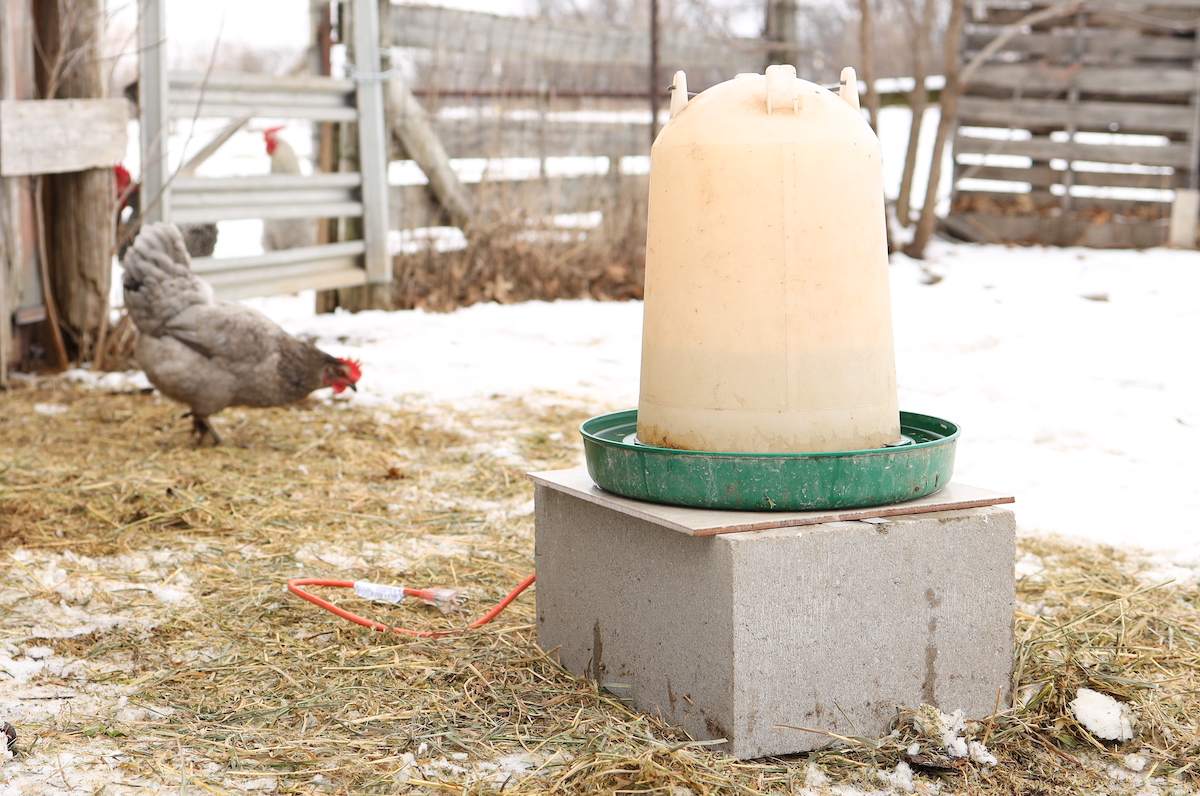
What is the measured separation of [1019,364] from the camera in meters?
5.59

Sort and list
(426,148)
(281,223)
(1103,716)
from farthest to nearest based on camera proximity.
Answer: (426,148), (281,223), (1103,716)

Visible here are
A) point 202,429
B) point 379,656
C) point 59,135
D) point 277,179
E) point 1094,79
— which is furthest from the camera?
point 1094,79

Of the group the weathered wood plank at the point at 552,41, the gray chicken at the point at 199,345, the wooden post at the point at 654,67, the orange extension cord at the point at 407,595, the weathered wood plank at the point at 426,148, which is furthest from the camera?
the wooden post at the point at 654,67

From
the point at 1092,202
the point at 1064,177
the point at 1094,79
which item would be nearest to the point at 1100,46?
the point at 1094,79

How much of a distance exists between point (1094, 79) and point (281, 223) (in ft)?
21.7

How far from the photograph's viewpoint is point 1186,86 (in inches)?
353

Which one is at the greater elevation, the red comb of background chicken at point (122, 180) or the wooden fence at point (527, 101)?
the wooden fence at point (527, 101)

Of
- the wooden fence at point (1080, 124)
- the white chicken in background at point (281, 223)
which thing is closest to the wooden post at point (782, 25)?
the wooden fence at point (1080, 124)

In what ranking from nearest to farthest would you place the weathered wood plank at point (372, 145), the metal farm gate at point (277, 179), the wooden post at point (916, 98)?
the metal farm gate at point (277, 179), the weathered wood plank at point (372, 145), the wooden post at point (916, 98)

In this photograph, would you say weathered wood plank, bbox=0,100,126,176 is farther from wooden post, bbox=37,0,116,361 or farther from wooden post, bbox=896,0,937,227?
wooden post, bbox=896,0,937,227

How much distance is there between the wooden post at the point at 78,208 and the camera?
561 cm

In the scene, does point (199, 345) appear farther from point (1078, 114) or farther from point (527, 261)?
point (1078, 114)

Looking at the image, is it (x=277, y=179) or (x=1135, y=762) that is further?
(x=277, y=179)

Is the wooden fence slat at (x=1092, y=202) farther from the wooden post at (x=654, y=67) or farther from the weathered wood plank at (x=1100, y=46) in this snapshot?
the wooden post at (x=654, y=67)
